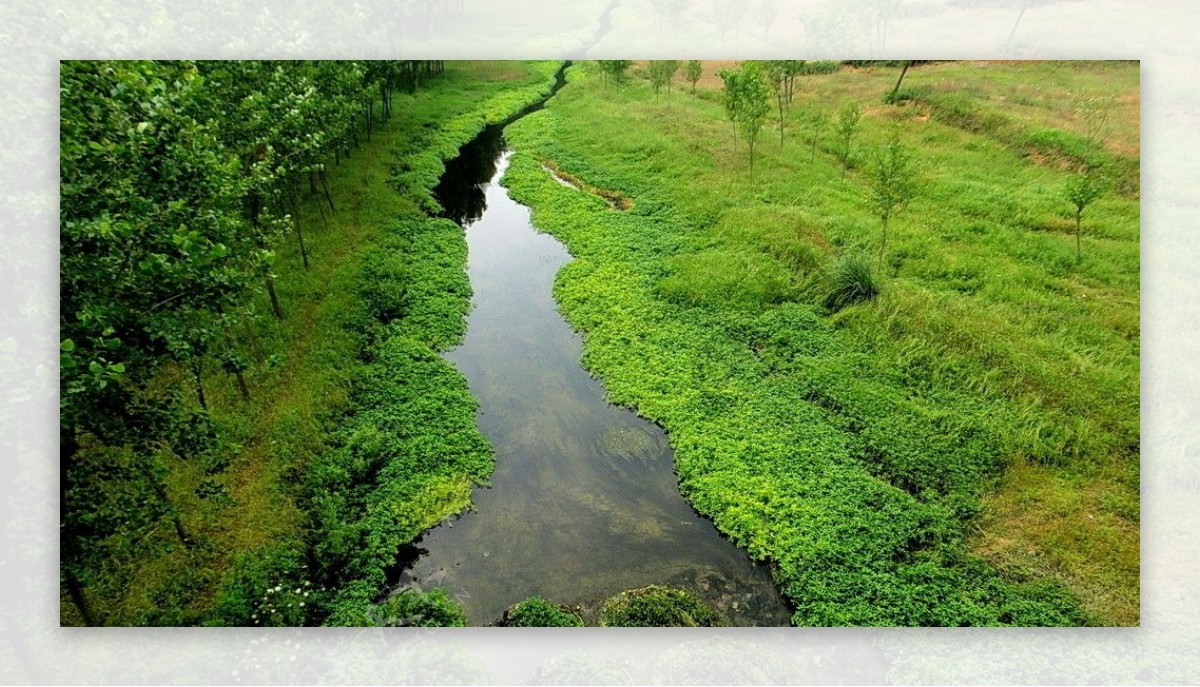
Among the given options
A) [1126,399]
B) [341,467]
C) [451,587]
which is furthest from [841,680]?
[341,467]

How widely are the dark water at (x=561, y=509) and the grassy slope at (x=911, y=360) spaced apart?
0.48m

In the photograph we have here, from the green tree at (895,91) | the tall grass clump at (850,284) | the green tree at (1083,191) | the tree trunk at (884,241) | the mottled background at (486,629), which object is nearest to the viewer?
the mottled background at (486,629)

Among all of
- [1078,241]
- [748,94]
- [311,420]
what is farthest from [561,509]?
[748,94]

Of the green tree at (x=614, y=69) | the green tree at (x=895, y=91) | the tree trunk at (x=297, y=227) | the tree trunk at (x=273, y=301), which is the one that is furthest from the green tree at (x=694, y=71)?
the tree trunk at (x=273, y=301)

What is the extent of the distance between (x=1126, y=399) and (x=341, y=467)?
10.9m

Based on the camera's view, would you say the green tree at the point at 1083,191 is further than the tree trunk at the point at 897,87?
No

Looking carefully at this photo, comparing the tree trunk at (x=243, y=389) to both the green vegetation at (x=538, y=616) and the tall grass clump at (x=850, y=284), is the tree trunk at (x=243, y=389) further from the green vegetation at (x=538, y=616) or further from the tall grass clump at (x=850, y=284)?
the tall grass clump at (x=850, y=284)

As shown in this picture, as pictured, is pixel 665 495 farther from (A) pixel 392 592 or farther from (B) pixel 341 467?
(B) pixel 341 467

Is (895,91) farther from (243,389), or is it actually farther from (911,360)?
(243,389)

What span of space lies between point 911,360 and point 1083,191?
16.4 feet

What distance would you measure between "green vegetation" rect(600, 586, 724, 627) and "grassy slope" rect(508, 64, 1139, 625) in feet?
3.71

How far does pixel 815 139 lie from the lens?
821 inches

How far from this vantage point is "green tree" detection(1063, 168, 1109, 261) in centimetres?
1266

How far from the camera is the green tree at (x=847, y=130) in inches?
701
